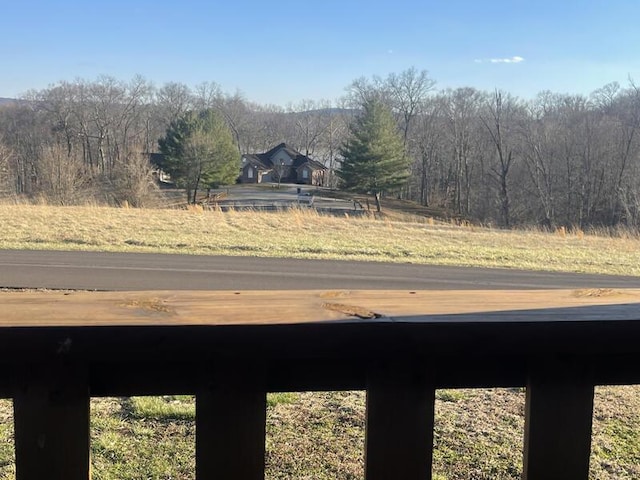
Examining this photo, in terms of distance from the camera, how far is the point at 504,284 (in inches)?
489

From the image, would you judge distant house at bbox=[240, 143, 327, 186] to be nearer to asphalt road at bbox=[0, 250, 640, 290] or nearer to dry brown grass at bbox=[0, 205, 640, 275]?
dry brown grass at bbox=[0, 205, 640, 275]

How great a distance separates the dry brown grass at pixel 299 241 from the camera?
16797 millimetres

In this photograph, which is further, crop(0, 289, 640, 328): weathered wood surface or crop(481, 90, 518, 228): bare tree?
crop(481, 90, 518, 228): bare tree

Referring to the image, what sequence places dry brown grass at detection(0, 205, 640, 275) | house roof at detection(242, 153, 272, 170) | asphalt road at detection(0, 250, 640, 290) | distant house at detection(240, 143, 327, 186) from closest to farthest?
asphalt road at detection(0, 250, 640, 290) → dry brown grass at detection(0, 205, 640, 275) → distant house at detection(240, 143, 327, 186) → house roof at detection(242, 153, 272, 170)

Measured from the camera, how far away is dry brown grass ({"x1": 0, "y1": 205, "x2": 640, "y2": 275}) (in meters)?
16.8

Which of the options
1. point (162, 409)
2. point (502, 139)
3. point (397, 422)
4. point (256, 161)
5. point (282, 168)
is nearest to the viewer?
point (397, 422)

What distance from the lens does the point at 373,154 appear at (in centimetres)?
6066

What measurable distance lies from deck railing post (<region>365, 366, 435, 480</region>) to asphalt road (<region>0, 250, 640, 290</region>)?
31.8ft

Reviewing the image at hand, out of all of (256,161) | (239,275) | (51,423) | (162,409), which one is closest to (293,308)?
(51,423)

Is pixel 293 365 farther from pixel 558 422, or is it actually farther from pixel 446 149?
pixel 446 149

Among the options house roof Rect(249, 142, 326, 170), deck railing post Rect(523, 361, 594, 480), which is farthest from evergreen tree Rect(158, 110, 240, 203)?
deck railing post Rect(523, 361, 594, 480)

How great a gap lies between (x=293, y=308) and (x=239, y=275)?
37.8ft

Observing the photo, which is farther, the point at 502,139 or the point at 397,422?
the point at 502,139

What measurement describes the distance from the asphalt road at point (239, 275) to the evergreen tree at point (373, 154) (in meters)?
46.4
